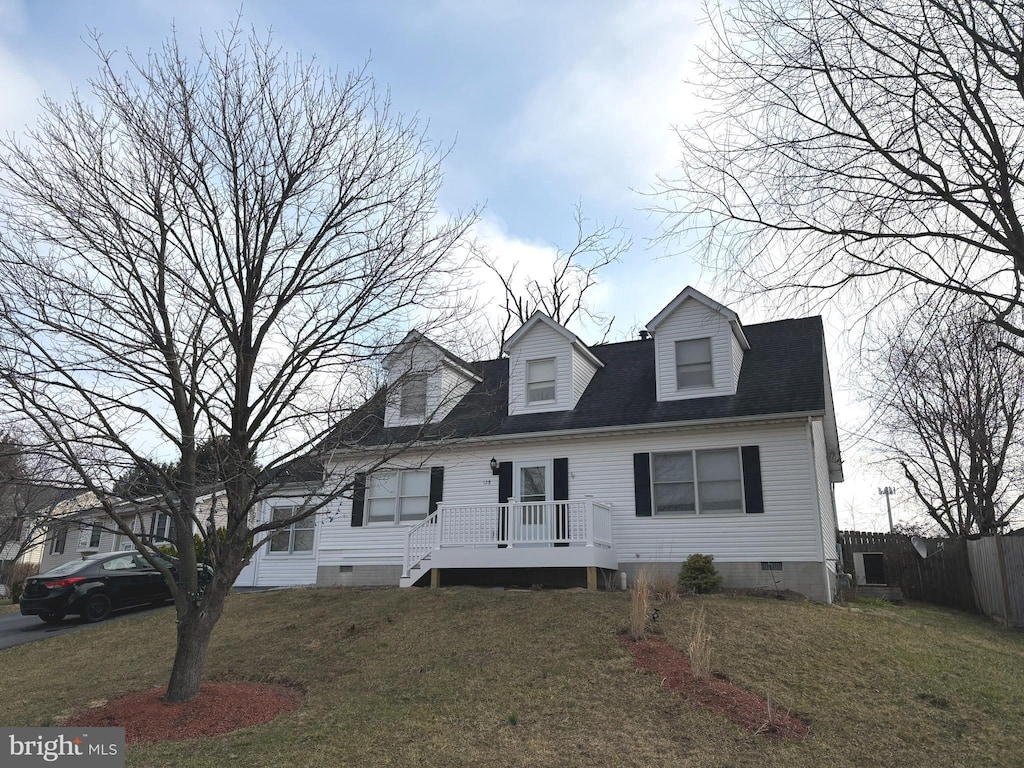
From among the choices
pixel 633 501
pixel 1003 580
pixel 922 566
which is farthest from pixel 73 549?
pixel 1003 580

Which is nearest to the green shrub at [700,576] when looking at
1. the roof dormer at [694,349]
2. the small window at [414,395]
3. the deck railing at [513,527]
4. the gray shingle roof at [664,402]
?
the deck railing at [513,527]

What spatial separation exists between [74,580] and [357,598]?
266 inches

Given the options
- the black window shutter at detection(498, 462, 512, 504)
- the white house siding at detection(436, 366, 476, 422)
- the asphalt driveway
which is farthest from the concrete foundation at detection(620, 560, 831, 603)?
the asphalt driveway

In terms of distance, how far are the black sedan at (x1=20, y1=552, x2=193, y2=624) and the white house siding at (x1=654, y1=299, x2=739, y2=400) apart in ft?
38.2

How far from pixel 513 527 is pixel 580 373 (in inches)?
180

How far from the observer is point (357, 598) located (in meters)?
13.9

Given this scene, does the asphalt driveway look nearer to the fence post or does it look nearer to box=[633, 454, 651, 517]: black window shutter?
box=[633, 454, 651, 517]: black window shutter

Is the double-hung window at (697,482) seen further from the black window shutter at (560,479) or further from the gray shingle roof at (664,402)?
the black window shutter at (560,479)

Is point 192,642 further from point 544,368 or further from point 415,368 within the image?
point 544,368

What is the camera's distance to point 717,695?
743 cm

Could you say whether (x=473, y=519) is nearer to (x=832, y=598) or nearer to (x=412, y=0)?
(x=832, y=598)

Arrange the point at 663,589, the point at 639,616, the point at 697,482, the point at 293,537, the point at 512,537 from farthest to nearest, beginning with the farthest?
1. the point at 293,537
2. the point at 697,482
3. the point at 512,537
4. the point at 663,589
5. the point at 639,616

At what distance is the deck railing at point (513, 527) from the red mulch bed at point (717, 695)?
4772mm

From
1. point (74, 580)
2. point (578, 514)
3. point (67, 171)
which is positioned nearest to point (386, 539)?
point (578, 514)
